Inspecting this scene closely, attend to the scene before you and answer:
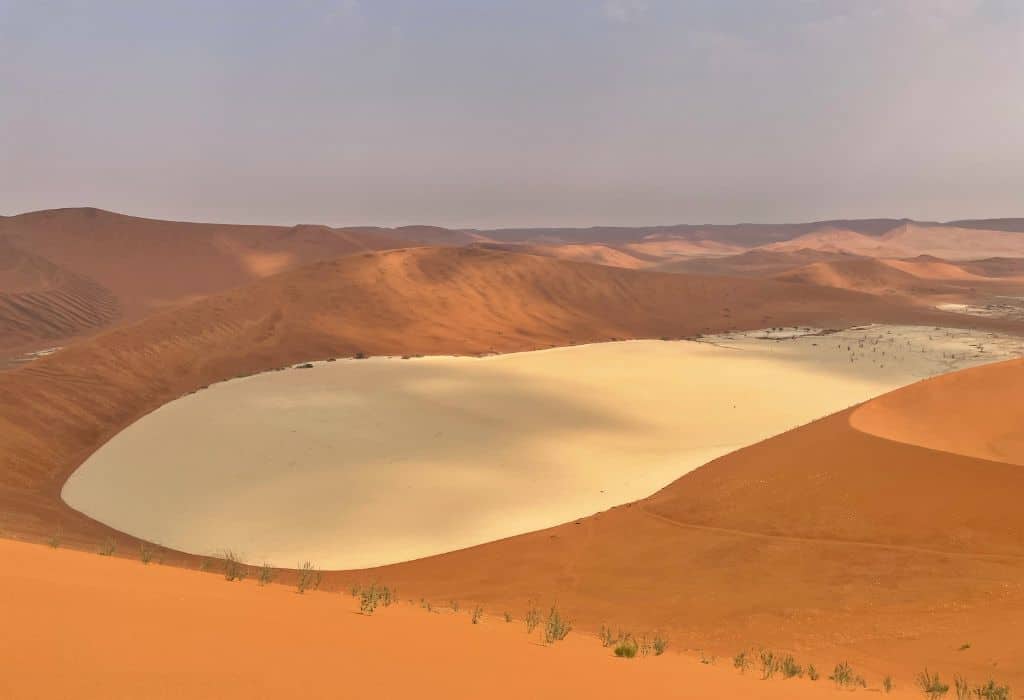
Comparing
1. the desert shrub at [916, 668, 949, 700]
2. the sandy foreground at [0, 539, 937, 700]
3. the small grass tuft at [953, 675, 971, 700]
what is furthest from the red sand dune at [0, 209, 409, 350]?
the small grass tuft at [953, 675, 971, 700]

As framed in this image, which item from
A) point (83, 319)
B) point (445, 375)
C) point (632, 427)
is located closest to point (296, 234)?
point (83, 319)

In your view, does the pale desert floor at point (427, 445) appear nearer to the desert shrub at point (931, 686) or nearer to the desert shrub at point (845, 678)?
the desert shrub at point (845, 678)

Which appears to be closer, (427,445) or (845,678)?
(845,678)

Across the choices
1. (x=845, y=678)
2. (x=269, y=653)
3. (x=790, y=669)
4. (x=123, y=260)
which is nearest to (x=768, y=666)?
(x=790, y=669)

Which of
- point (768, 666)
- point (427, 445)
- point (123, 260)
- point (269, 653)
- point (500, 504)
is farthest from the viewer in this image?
point (123, 260)

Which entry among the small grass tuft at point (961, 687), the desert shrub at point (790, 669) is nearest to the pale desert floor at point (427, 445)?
the desert shrub at point (790, 669)

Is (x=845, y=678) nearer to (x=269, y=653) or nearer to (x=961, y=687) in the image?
(x=961, y=687)
